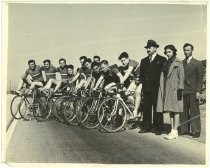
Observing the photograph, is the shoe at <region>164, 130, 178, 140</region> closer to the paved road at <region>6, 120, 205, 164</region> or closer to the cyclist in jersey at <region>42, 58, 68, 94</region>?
the paved road at <region>6, 120, 205, 164</region>

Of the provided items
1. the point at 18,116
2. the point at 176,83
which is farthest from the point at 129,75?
the point at 18,116

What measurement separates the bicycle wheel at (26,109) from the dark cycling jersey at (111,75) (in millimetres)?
1435

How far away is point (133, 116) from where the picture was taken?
9070mm

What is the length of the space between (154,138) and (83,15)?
2.34 metres

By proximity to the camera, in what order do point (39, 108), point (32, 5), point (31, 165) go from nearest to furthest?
point (31, 165), point (32, 5), point (39, 108)

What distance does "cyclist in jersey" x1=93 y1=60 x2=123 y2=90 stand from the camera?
9.15 meters

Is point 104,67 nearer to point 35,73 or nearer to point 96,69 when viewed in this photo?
point 96,69

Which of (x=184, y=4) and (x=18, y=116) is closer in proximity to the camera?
(x=184, y=4)

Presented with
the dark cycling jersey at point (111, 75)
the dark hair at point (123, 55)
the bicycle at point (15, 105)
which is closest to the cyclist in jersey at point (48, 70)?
the bicycle at point (15, 105)

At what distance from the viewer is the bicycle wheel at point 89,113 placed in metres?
9.10

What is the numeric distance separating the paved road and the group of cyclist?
0.63m

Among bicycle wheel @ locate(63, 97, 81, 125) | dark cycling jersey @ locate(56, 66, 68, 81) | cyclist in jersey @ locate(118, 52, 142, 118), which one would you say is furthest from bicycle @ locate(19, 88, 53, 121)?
cyclist in jersey @ locate(118, 52, 142, 118)

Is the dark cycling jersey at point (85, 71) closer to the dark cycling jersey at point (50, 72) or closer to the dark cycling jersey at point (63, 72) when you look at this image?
the dark cycling jersey at point (63, 72)

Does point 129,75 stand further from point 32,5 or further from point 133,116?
point 32,5
